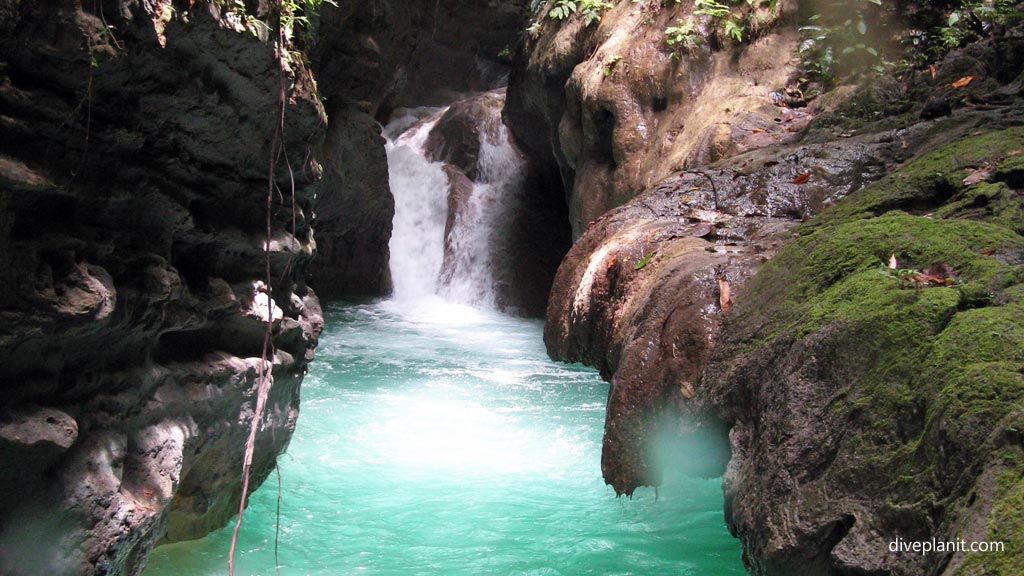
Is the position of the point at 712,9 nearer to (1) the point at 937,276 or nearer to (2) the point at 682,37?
(2) the point at 682,37

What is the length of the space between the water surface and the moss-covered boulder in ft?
6.03

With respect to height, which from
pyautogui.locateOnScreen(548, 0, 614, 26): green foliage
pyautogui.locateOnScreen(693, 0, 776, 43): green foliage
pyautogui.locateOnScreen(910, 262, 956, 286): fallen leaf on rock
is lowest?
pyautogui.locateOnScreen(910, 262, 956, 286): fallen leaf on rock

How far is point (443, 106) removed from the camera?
1931 cm

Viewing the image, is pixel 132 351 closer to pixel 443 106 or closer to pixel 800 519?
pixel 800 519

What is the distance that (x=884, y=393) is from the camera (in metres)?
2.40

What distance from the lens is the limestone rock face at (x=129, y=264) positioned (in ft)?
8.46

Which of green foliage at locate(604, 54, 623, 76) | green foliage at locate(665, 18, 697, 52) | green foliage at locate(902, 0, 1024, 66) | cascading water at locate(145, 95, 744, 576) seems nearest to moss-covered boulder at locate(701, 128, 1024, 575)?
cascading water at locate(145, 95, 744, 576)

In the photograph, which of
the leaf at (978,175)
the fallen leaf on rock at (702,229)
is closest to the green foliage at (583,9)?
the fallen leaf on rock at (702,229)

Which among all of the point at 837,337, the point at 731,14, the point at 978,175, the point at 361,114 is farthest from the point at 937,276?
the point at 361,114

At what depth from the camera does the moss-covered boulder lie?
6.49 feet

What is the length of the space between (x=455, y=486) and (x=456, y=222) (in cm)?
967

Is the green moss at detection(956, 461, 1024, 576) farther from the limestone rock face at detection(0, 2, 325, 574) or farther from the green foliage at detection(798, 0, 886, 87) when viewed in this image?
the green foliage at detection(798, 0, 886, 87)

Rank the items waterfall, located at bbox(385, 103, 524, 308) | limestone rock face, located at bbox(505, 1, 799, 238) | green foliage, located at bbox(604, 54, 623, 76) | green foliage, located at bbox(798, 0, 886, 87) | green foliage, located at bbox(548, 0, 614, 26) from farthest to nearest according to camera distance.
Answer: waterfall, located at bbox(385, 103, 524, 308) → green foliage, located at bbox(548, 0, 614, 26) → green foliage, located at bbox(604, 54, 623, 76) → green foliage, located at bbox(798, 0, 886, 87) → limestone rock face, located at bbox(505, 1, 799, 238)

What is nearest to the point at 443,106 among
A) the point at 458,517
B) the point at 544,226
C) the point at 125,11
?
the point at 544,226
